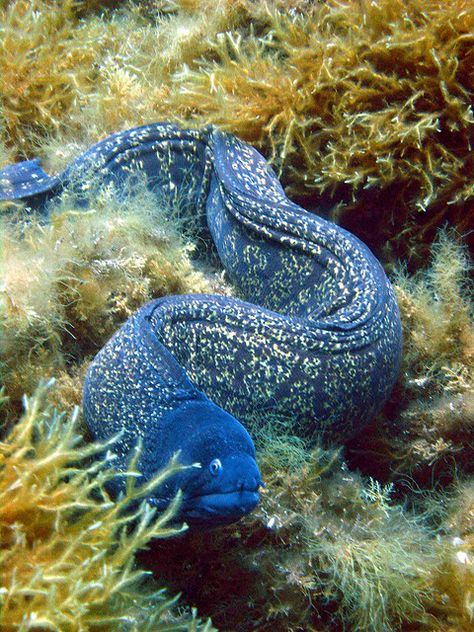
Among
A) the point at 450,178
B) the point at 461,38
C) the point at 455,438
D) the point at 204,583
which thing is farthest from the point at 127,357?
the point at 461,38

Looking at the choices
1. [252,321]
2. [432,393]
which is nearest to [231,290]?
[252,321]

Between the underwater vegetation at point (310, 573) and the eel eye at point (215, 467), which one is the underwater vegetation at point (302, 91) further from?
the eel eye at point (215, 467)

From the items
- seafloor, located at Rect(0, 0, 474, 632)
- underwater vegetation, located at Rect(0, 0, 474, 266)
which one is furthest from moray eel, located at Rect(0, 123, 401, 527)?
underwater vegetation, located at Rect(0, 0, 474, 266)

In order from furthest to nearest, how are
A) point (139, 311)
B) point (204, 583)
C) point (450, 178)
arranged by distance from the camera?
point (450, 178) < point (139, 311) < point (204, 583)

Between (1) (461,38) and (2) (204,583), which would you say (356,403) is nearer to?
(2) (204,583)

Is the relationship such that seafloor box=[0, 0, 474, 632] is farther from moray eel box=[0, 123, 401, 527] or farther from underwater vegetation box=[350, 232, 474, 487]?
moray eel box=[0, 123, 401, 527]
